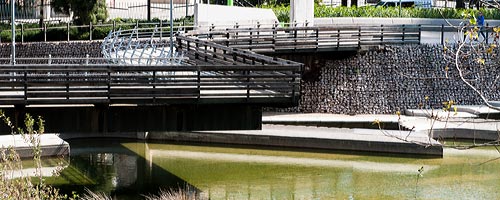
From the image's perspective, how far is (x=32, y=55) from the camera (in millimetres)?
41375

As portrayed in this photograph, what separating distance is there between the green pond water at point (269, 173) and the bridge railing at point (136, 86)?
343 cm

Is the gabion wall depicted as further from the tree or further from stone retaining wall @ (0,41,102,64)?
the tree

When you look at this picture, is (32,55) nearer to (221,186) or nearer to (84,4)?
(84,4)

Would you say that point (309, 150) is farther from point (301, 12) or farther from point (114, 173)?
point (301, 12)

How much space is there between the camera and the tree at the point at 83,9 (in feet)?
148

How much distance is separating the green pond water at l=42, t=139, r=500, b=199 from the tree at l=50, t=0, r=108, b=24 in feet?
39.9

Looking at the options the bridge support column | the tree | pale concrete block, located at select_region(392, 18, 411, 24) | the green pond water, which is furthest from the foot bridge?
pale concrete block, located at select_region(392, 18, 411, 24)

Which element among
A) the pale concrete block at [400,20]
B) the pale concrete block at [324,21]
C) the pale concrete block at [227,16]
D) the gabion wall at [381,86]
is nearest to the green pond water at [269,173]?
the gabion wall at [381,86]

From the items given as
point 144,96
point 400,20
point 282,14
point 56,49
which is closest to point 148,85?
point 144,96

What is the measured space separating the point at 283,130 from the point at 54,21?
17736 mm

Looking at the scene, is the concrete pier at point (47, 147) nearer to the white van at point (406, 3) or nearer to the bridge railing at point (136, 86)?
the bridge railing at point (136, 86)

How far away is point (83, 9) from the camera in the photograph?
4538cm

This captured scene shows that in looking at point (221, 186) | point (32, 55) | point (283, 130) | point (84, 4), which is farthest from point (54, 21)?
point (221, 186)

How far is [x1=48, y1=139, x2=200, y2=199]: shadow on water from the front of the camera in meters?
25.9
